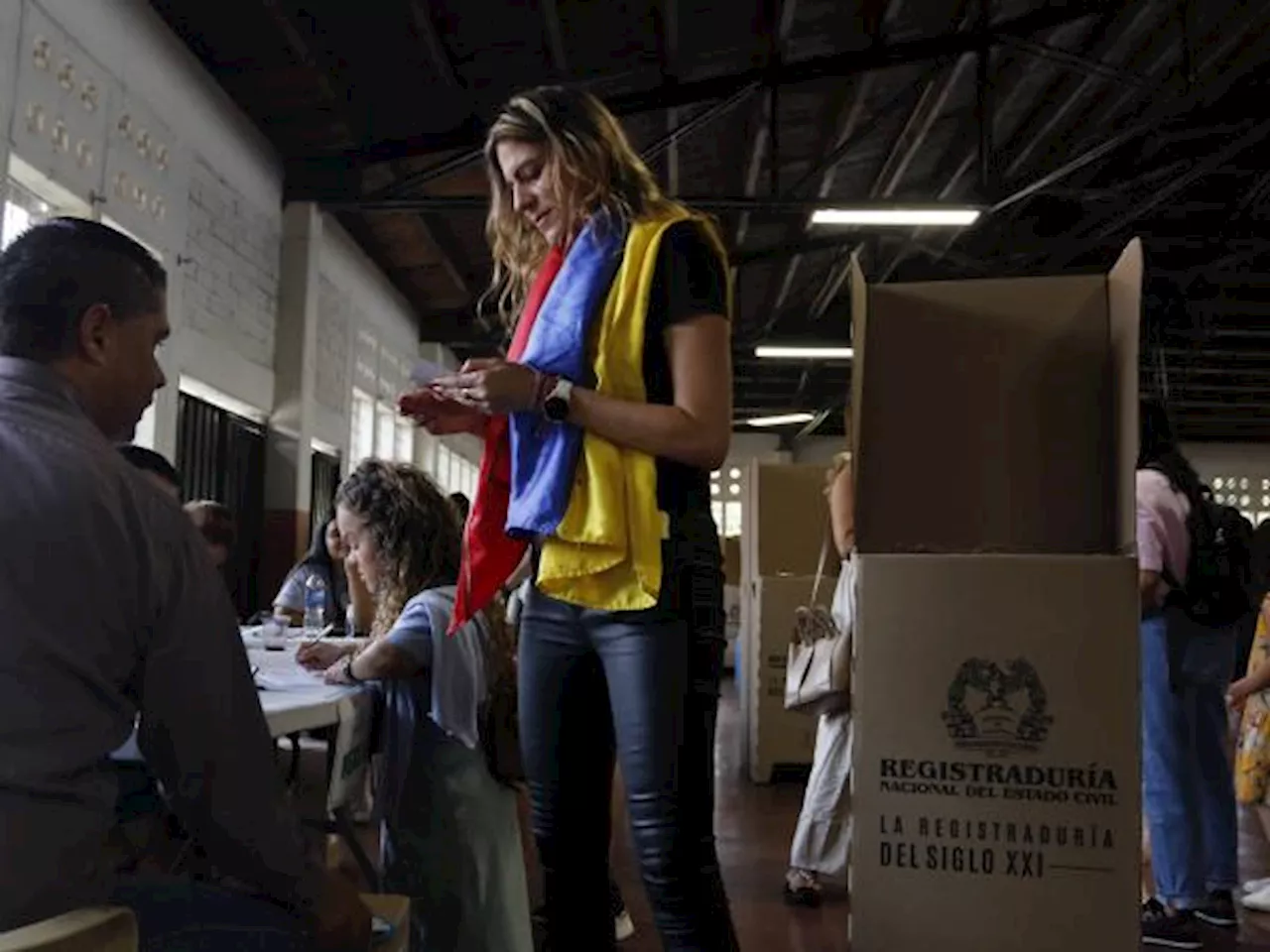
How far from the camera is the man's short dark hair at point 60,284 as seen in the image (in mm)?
1070

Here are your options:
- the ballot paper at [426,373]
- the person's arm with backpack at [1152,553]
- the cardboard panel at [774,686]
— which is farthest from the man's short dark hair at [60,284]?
the cardboard panel at [774,686]

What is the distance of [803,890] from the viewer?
3.16 metres

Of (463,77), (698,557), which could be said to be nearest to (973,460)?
(698,557)

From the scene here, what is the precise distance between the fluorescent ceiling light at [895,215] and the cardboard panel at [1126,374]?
508cm

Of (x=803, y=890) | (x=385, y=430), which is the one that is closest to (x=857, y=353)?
(x=803, y=890)

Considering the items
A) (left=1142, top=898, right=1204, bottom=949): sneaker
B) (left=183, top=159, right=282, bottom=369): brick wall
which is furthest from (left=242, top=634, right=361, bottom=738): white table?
(left=183, top=159, right=282, bottom=369): brick wall

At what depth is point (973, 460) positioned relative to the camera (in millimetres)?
1903

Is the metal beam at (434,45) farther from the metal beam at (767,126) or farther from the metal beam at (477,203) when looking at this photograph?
the metal beam at (767,126)

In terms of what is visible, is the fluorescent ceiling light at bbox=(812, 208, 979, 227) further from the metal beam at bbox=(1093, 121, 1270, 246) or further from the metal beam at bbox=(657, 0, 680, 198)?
the metal beam at bbox=(1093, 121, 1270, 246)

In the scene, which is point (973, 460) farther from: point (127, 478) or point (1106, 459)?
point (127, 478)

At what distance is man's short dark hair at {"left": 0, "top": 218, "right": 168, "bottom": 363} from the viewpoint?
107 cm

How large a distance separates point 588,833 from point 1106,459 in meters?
1.04

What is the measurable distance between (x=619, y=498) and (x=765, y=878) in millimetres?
2529

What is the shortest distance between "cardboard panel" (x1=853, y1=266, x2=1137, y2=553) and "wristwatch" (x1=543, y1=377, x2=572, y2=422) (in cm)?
77
